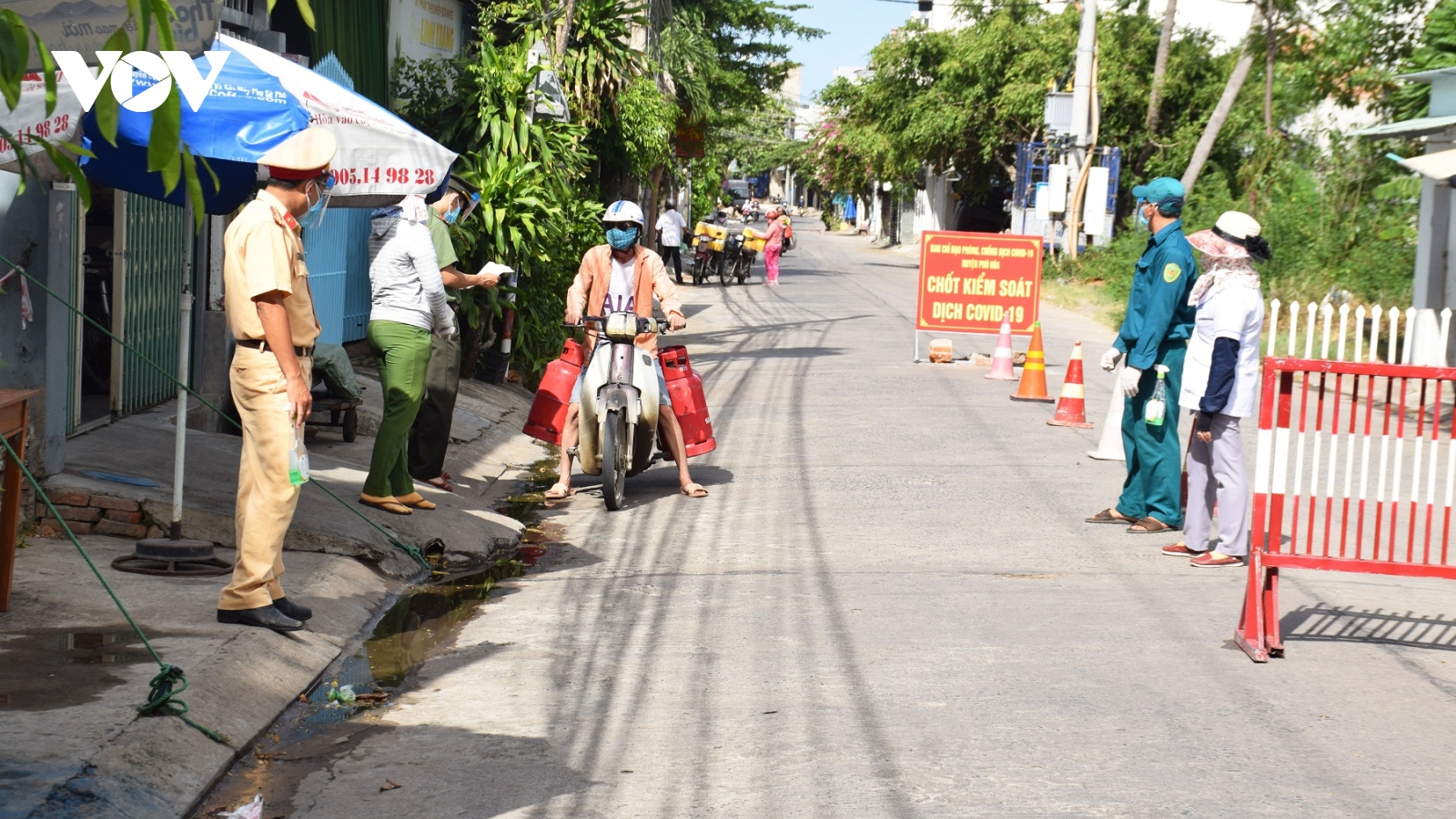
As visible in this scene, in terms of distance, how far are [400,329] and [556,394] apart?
179cm

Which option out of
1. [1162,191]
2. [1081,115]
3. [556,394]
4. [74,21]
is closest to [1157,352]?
[1162,191]

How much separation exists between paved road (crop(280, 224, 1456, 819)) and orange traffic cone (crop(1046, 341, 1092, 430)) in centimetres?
301

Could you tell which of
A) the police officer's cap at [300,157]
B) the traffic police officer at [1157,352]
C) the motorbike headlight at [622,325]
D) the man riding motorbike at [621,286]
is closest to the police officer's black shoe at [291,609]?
the police officer's cap at [300,157]

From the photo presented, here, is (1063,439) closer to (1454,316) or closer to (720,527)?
(720,527)

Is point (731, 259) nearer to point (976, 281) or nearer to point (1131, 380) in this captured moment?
point (976, 281)

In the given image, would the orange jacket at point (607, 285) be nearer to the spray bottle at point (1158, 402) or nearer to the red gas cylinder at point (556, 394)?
the red gas cylinder at point (556, 394)

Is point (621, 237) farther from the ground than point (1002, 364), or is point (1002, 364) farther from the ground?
point (621, 237)

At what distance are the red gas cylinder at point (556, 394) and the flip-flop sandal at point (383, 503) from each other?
1801 millimetres

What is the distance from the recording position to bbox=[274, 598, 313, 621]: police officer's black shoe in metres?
6.38

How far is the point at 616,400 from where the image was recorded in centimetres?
963

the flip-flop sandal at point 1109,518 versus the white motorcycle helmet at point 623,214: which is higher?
the white motorcycle helmet at point 623,214

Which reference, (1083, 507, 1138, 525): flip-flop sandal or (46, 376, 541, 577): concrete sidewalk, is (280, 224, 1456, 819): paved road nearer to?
(1083, 507, 1138, 525): flip-flop sandal

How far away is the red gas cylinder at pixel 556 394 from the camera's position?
10367mm

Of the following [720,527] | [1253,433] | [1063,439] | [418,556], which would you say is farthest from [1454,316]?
[418,556]
